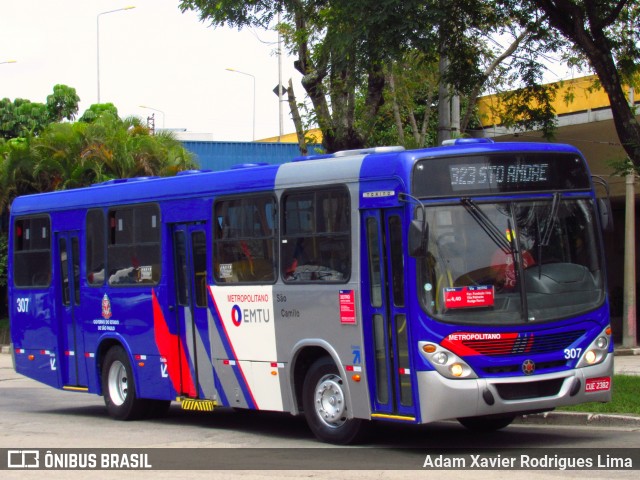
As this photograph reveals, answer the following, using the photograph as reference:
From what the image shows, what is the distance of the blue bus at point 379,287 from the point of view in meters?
10.3

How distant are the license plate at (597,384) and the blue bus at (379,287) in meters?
0.02

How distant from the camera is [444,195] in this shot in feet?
34.6

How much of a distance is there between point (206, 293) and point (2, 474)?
400 cm

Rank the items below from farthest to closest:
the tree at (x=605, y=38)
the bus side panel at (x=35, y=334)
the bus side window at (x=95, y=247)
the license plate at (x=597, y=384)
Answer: the bus side panel at (x=35, y=334), the bus side window at (x=95, y=247), the tree at (x=605, y=38), the license plate at (x=597, y=384)

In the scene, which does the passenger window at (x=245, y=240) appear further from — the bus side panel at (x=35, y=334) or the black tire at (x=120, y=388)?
the bus side panel at (x=35, y=334)

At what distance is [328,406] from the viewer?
1154cm

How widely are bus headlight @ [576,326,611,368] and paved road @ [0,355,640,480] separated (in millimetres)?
841

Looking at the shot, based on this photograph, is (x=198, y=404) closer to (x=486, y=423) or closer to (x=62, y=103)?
(x=486, y=423)

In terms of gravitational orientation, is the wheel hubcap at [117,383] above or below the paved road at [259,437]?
above

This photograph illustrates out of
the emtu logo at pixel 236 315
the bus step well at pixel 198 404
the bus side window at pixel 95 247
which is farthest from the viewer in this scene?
the bus side window at pixel 95 247

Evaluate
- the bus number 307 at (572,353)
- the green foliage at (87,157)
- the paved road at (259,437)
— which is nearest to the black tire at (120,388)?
the paved road at (259,437)

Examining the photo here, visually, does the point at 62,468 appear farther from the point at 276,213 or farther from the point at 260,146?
the point at 260,146

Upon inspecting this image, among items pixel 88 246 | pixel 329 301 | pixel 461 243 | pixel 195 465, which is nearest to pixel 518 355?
pixel 461 243

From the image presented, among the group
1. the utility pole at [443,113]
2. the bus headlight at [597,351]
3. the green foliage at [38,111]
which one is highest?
the green foliage at [38,111]
